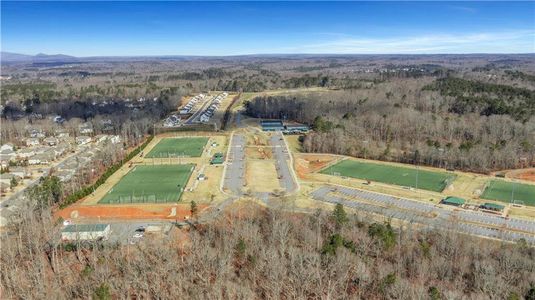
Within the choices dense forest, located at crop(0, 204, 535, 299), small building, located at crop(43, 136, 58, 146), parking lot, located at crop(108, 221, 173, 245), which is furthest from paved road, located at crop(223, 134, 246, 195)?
small building, located at crop(43, 136, 58, 146)

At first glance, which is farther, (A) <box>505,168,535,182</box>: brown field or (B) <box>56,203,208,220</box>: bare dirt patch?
(A) <box>505,168,535,182</box>: brown field

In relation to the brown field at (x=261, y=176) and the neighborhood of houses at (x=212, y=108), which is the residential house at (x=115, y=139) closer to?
the neighborhood of houses at (x=212, y=108)

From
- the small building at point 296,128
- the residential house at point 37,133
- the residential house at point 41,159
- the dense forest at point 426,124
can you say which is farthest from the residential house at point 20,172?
the small building at point 296,128

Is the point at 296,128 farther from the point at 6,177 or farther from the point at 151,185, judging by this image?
the point at 6,177

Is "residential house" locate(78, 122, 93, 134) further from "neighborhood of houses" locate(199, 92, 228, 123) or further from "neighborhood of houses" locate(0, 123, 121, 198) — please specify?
"neighborhood of houses" locate(199, 92, 228, 123)

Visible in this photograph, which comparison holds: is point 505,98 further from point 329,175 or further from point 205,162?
point 205,162
